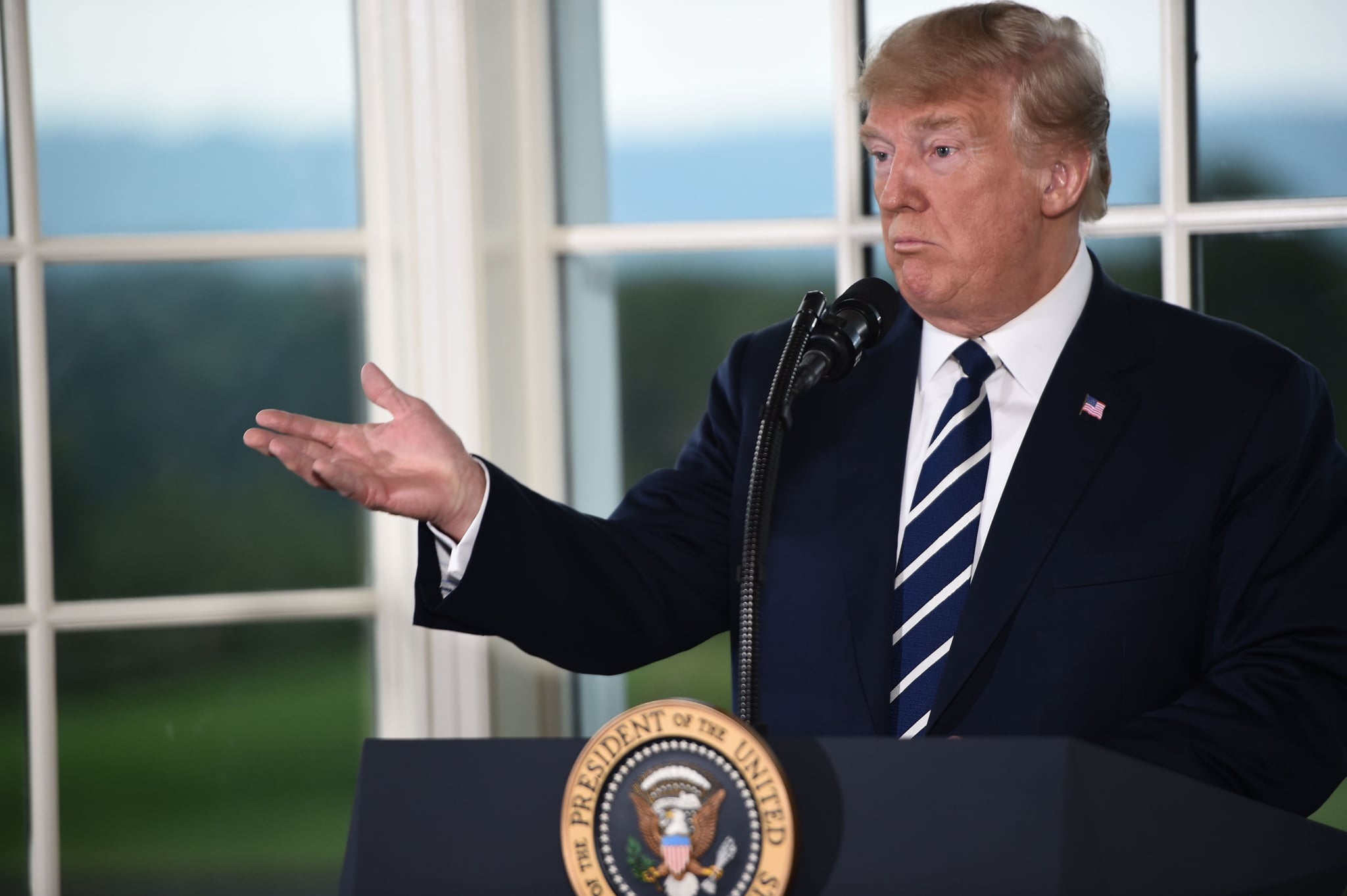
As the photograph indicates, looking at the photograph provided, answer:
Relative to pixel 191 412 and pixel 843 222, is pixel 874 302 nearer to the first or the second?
pixel 843 222

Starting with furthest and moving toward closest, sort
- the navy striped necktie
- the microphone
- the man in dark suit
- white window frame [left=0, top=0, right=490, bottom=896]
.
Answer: white window frame [left=0, top=0, right=490, bottom=896] < the navy striped necktie < the man in dark suit < the microphone

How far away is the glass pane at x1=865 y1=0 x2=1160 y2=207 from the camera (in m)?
2.19

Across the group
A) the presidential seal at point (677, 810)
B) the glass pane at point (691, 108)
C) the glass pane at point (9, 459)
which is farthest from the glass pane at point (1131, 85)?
the glass pane at point (9, 459)

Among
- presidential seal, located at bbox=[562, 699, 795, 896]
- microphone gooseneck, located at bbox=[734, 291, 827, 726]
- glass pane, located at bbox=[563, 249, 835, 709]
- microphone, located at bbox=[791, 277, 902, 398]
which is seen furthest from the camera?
glass pane, located at bbox=[563, 249, 835, 709]

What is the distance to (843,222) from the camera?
2229 mm

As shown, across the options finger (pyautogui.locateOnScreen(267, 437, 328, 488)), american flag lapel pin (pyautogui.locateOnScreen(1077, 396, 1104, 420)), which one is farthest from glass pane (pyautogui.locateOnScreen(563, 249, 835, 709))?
finger (pyautogui.locateOnScreen(267, 437, 328, 488))

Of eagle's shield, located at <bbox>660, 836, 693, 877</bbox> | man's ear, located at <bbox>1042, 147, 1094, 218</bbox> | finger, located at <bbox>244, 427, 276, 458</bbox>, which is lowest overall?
eagle's shield, located at <bbox>660, 836, 693, 877</bbox>

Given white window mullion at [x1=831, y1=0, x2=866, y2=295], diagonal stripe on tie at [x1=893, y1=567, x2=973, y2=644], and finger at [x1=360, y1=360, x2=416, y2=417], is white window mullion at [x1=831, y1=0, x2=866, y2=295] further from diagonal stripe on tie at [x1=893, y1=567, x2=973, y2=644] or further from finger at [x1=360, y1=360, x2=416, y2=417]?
finger at [x1=360, y1=360, x2=416, y2=417]

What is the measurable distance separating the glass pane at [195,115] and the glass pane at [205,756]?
0.71m

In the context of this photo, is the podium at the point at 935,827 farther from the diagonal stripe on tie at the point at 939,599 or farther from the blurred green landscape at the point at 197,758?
the blurred green landscape at the point at 197,758

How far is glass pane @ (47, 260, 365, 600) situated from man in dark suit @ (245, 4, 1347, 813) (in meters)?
0.80

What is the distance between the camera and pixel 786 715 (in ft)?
4.97

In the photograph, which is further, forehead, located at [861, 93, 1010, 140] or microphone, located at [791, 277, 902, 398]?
forehead, located at [861, 93, 1010, 140]

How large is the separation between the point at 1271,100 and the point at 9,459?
2.17 m
